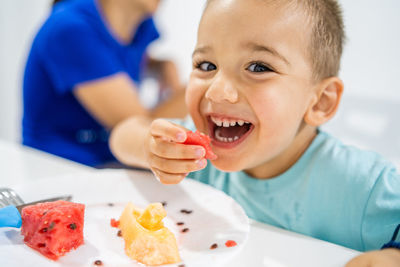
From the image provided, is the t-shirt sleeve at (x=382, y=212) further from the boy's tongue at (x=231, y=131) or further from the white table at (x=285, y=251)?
the boy's tongue at (x=231, y=131)

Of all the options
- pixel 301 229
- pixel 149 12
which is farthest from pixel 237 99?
pixel 149 12

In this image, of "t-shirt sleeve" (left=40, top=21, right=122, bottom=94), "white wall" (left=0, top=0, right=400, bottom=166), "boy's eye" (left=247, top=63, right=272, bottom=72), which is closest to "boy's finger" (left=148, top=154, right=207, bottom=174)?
"boy's eye" (left=247, top=63, right=272, bottom=72)

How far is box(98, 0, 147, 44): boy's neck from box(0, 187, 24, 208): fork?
3.49ft

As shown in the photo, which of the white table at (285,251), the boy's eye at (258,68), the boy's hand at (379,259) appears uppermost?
the boy's eye at (258,68)

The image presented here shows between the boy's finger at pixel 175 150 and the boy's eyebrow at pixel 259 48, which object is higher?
the boy's eyebrow at pixel 259 48

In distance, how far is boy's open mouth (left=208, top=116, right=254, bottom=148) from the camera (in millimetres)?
855

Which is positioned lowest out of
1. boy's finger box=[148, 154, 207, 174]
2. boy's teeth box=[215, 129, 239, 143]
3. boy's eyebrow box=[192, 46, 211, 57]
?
boy's finger box=[148, 154, 207, 174]

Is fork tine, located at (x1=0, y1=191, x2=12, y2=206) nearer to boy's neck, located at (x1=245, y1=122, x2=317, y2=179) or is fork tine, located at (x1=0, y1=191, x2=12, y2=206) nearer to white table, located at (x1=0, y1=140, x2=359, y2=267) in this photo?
white table, located at (x1=0, y1=140, x2=359, y2=267)

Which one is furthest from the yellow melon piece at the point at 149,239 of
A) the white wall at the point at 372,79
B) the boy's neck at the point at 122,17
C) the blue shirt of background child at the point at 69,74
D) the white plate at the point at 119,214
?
the boy's neck at the point at 122,17

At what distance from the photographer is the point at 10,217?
2.21 feet

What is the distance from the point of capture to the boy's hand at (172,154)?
2.39 feet

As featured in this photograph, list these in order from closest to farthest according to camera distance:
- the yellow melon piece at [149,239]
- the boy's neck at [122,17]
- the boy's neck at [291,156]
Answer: the yellow melon piece at [149,239] → the boy's neck at [291,156] → the boy's neck at [122,17]

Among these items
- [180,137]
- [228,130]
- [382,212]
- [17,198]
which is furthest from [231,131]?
[17,198]

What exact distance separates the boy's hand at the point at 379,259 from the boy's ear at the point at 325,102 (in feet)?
1.21
